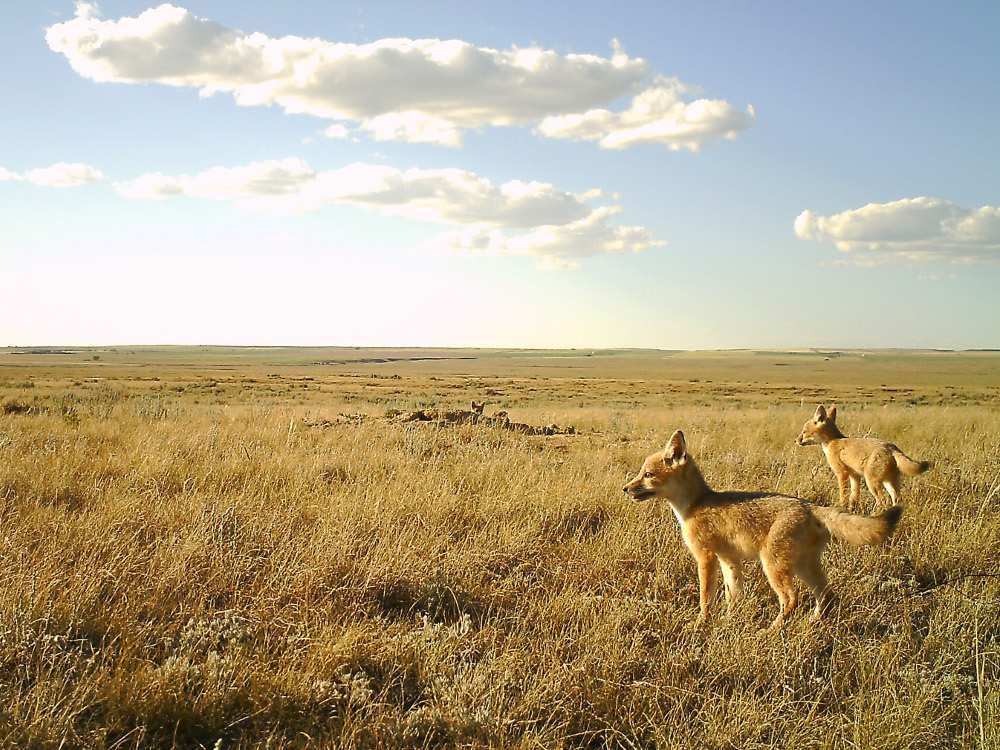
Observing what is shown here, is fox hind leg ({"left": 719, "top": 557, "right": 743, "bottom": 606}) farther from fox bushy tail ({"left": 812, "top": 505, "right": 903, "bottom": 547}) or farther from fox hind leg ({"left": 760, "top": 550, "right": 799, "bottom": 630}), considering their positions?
fox bushy tail ({"left": 812, "top": 505, "right": 903, "bottom": 547})

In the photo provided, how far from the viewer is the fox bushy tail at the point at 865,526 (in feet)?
14.2

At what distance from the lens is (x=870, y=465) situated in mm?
7742

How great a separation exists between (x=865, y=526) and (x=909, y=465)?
12.6ft

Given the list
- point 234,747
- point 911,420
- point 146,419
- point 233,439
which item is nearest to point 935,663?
point 234,747

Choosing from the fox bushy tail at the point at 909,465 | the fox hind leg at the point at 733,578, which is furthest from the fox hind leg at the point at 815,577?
the fox bushy tail at the point at 909,465

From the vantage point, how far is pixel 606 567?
531cm

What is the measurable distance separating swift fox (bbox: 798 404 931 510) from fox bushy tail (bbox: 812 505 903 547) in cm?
356

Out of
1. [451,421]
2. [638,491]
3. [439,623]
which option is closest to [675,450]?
[638,491]

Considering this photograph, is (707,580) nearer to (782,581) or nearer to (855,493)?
(782,581)

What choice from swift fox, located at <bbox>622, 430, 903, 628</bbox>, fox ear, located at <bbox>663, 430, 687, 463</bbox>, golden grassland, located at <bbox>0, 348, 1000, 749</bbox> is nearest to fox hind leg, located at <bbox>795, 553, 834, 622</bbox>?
swift fox, located at <bbox>622, 430, 903, 628</bbox>

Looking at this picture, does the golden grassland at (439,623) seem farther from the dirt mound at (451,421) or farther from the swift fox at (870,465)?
the dirt mound at (451,421)

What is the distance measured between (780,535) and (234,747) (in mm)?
3641

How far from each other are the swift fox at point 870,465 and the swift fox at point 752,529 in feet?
11.2

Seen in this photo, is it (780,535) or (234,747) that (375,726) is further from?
(780,535)
